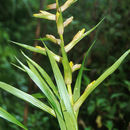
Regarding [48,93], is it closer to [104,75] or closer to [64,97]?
[64,97]

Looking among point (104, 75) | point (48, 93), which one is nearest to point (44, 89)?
point (48, 93)

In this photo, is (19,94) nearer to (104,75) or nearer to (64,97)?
(64,97)

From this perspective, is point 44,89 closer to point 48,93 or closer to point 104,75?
point 48,93

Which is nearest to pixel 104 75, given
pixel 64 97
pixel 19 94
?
pixel 64 97

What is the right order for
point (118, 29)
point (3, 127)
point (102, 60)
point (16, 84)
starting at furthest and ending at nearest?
point (118, 29) < point (102, 60) < point (16, 84) < point (3, 127)

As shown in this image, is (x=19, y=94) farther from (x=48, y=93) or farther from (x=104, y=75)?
(x=104, y=75)

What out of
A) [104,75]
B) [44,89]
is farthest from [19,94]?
[104,75]

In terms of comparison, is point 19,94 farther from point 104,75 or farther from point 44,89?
point 104,75

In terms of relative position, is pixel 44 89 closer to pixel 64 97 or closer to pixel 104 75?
pixel 64 97

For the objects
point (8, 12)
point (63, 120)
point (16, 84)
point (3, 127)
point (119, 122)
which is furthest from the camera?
point (8, 12)

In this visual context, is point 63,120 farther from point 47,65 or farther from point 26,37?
point 26,37

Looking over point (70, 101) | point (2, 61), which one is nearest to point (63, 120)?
point (70, 101)
